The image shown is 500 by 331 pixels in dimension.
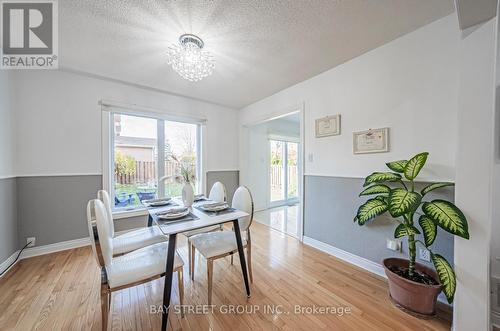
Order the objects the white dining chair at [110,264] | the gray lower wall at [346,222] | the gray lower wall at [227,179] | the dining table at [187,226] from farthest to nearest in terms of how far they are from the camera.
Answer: the gray lower wall at [227,179] < the gray lower wall at [346,222] < the dining table at [187,226] < the white dining chair at [110,264]

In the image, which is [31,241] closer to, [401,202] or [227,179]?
[227,179]

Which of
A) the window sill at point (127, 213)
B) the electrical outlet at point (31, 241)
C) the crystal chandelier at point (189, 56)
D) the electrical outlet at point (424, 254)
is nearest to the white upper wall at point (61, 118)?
the window sill at point (127, 213)

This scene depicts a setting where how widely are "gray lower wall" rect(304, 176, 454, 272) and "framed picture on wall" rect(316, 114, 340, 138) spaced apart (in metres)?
0.60

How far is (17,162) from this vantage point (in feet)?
7.09

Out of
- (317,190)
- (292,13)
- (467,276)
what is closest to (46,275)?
(317,190)

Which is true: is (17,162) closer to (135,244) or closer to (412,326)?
(135,244)

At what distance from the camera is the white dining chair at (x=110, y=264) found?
42.3 inches

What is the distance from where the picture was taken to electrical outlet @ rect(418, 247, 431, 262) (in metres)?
1.57

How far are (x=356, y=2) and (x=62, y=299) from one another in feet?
11.3

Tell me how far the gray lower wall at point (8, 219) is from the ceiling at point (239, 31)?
160 centimetres

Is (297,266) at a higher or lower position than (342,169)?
lower

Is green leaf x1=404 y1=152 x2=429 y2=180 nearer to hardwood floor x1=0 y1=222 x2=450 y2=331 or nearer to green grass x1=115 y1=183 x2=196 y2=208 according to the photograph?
hardwood floor x1=0 y1=222 x2=450 y2=331

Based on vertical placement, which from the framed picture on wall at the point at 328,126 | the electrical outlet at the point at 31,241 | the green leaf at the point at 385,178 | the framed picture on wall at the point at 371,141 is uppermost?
the framed picture on wall at the point at 328,126

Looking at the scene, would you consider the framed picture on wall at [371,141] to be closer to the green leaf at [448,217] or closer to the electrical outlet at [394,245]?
the green leaf at [448,217]
